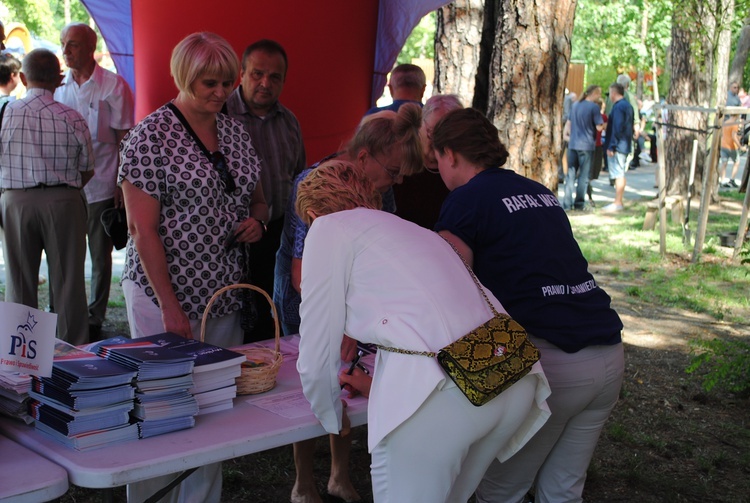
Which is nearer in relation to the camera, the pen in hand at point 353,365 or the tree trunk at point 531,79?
the pen in hand at point 353,365

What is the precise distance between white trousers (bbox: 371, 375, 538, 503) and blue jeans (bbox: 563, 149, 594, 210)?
1037cm

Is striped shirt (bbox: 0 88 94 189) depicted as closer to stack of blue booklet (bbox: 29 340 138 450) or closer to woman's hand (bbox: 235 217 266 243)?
woman's hand (bbox: 235 217 266 243)

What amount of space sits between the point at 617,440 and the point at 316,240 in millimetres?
3007

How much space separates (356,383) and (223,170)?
Answer: 924 millimetres

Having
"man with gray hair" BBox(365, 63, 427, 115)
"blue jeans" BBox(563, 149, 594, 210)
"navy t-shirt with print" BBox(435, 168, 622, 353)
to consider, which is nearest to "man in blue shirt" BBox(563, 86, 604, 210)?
"blue jeans" BBox(563, 149, 594, 210)

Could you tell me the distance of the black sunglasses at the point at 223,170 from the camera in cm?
283

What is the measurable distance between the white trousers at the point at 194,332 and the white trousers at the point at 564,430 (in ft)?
3.05

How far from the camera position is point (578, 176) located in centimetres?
1238

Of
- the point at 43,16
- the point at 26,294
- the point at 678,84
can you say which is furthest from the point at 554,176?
the point at 43,16

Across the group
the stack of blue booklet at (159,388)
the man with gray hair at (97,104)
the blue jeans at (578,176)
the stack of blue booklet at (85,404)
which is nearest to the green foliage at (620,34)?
the blue jeans at (578,176)

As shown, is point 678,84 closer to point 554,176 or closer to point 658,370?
point 658,370

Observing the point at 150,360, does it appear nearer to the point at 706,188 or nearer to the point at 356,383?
the point at 356,383

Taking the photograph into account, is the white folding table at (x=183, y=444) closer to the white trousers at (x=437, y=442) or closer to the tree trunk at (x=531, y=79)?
the white trousers at (x=437, y=442)

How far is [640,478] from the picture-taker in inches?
157
